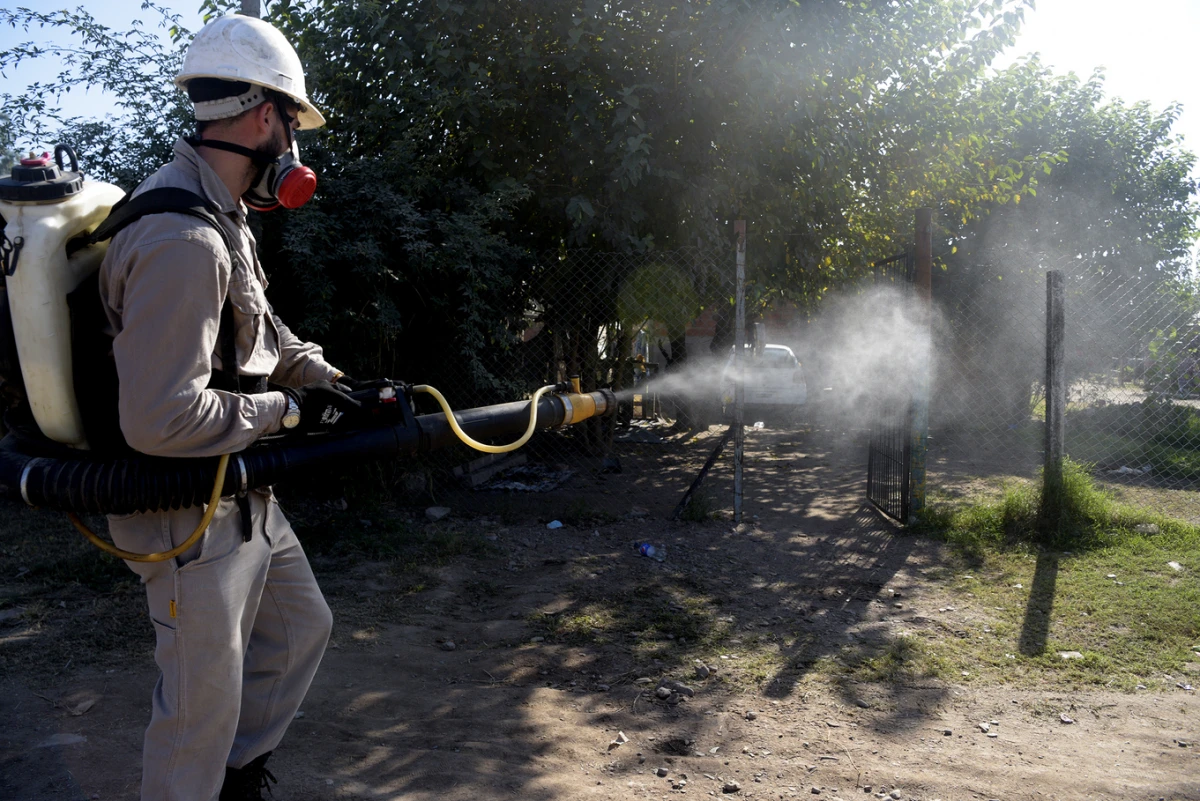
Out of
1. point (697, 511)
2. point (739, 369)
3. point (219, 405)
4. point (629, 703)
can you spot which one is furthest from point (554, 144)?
A: point (219, 405)

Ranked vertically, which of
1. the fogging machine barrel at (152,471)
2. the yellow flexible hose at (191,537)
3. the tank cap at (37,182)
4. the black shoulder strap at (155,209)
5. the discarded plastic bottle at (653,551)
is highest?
the tank cap at (37,182)

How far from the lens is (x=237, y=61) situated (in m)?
2.24

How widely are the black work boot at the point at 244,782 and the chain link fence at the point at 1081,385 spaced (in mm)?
7572

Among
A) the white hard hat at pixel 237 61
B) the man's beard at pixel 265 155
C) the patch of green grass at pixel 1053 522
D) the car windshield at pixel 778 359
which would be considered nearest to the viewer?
the white hard hat at pixel 237 61

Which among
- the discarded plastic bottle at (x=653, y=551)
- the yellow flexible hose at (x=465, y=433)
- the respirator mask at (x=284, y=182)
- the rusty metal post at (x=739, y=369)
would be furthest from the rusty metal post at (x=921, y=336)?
the respirator mask at (x=284, y=182)

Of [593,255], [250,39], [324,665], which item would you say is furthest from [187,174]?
[593,255]

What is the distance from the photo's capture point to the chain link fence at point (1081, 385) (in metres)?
8.24

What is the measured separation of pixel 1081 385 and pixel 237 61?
11.9m

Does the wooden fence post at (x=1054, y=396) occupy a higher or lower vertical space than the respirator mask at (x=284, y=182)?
lower

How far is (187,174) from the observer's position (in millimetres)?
2236

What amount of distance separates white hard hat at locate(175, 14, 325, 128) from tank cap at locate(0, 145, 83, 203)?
1.31 feet

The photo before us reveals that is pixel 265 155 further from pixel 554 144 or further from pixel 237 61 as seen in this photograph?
pixel 554 144

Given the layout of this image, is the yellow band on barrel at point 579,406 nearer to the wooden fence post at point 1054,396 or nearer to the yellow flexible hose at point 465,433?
the yellow flexible hose at point 465,433

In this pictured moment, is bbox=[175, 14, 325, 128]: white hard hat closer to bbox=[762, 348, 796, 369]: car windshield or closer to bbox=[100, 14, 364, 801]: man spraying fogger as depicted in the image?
bbox=[100, 14, 364, 801]: man spraying fogger
